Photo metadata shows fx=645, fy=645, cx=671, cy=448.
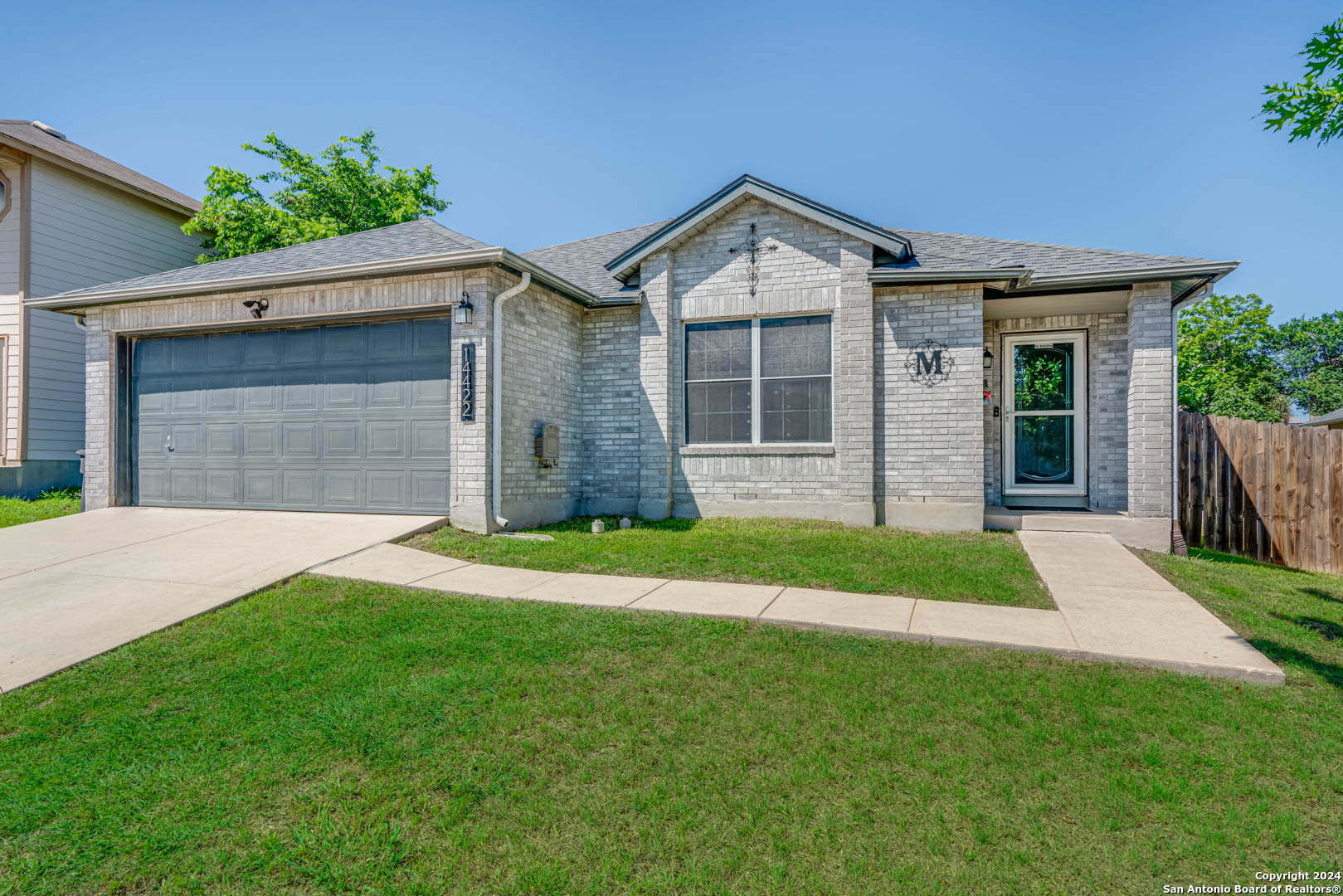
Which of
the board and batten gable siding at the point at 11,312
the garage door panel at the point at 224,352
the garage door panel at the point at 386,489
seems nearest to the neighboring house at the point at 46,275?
the board and batten gable siding at the point at 11,312

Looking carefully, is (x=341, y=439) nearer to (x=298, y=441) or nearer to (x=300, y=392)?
(x=298, y=441)

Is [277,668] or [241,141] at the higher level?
[241,141]

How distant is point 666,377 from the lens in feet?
31.3

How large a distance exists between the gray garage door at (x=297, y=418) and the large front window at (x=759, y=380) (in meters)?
3.59

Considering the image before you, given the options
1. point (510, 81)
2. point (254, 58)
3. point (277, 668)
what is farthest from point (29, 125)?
point (277, 668)

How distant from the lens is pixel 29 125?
554 inches

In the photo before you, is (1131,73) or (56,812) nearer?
(56,812)

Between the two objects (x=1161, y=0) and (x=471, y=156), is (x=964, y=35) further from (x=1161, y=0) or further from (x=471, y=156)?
(x=471, y=156)

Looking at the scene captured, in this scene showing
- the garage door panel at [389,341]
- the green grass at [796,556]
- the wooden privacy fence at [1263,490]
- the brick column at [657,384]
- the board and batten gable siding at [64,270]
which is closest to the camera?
the green grass at [796,556]

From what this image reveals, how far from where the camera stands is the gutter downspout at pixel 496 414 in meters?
7.94

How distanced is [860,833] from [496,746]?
5.06 ft

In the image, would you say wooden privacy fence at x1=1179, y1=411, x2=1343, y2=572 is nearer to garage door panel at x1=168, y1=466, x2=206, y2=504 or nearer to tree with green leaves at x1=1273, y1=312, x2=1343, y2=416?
garage door panel at x1=168, y1=466, x2=206, y2=504

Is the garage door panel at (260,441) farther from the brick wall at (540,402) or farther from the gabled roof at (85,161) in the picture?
the gabled roof at (85,161)

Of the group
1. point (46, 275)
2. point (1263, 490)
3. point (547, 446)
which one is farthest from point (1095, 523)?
point (46, 275)
